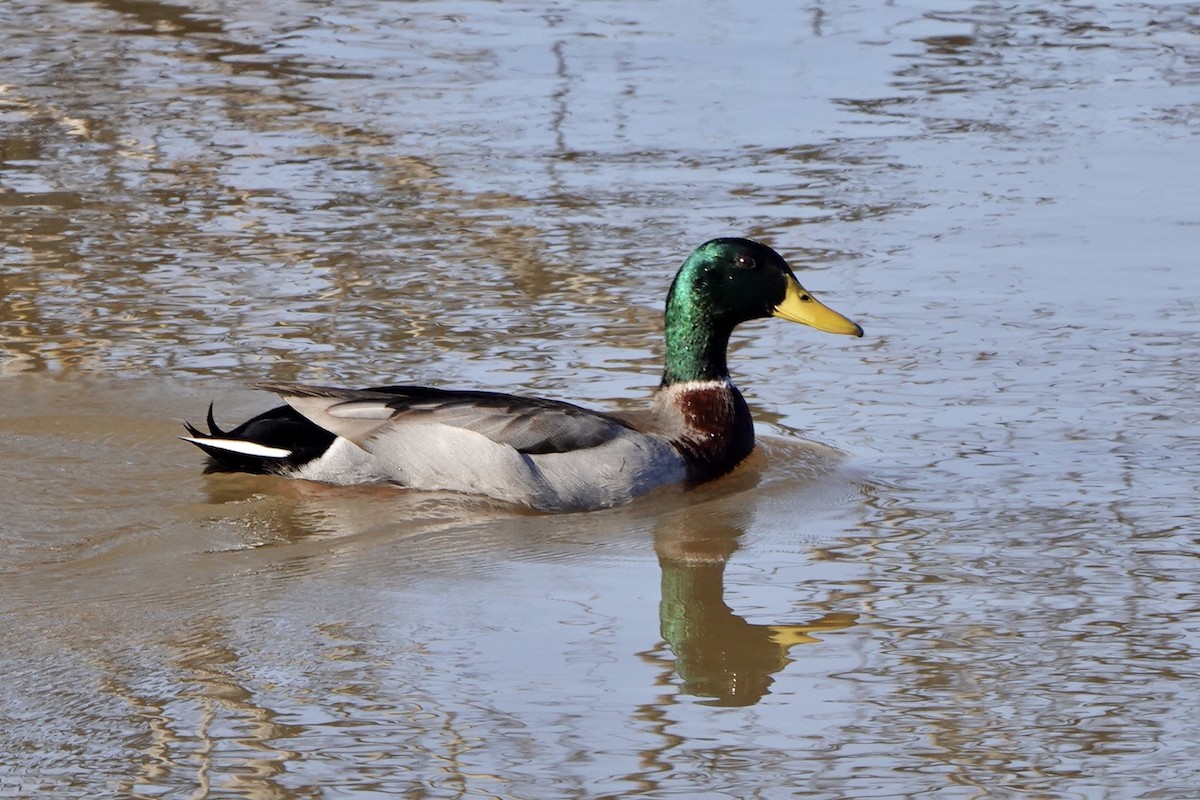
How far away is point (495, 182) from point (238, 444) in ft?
13.2

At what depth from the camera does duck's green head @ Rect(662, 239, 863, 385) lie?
8227 mm

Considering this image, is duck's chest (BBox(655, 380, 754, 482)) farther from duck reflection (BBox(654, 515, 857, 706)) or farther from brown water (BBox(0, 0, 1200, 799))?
duck reflection (BBox(654, 515, 857, 706))

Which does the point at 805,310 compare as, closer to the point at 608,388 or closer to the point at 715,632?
the point at 608,388

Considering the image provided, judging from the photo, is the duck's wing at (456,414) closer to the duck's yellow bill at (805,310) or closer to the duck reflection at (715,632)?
the duck reflection at (715,632)

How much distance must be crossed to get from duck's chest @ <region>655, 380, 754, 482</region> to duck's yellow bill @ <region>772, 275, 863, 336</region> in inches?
16.6

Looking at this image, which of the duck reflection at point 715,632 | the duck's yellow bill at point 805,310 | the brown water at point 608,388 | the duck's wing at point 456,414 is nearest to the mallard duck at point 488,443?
the duck's wing at point 456,414

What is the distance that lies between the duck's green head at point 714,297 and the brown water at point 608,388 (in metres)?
0.38

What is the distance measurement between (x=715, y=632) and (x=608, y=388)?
2.53 metres

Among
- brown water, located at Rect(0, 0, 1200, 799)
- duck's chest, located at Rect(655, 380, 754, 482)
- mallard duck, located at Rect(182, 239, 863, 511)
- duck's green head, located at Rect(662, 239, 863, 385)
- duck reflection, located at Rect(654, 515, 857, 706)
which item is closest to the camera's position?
brown water, located at Rect(0, 0, 1200, 799)

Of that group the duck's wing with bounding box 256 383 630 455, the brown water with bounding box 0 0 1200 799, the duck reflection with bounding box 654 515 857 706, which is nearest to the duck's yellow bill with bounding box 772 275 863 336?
the brown water with bounding box 0 0 1200 799

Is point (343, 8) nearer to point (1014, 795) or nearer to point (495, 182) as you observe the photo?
point (495, 182)

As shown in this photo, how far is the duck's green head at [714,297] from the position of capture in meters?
8.23

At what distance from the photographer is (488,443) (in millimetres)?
7566

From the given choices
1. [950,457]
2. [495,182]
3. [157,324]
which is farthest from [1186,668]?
[495,182]
